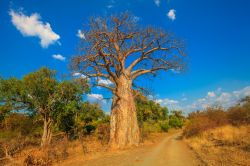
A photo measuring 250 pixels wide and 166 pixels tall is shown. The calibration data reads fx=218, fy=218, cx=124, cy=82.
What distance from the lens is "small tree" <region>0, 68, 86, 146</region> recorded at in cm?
1498

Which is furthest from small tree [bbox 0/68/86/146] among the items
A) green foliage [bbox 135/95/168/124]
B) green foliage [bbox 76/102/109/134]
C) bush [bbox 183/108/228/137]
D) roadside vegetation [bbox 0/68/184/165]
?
green foliage [bbox 135/95/168/124]

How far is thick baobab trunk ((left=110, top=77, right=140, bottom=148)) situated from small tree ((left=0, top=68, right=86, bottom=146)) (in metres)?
3.66

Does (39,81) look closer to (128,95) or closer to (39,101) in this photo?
(39,101)

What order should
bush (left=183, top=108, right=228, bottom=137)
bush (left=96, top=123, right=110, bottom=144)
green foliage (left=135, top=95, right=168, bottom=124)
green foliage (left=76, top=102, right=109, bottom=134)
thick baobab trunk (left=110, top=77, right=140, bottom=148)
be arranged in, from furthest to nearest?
green foliage (left=135, top=95, right=168, bottom=124), green foliage (left=76, top=102, right=109, bottom=134), bush (left=183, top=108, right=228, bottom=137), bush (left=96, top=123, right=110, bottom=144), thick baobab trunk (left=110, top=77, right=140, bottom=148)

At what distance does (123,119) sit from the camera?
1190 cm

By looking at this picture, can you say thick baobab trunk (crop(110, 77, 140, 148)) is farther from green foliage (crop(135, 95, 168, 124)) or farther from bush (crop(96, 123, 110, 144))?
green foliage (crop(135, 95, 168, 124))

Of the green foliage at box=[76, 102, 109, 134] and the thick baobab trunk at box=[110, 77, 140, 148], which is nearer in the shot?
the thick baobab trunk at box=[110, 77, 140, 148]

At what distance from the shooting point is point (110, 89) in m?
12.6

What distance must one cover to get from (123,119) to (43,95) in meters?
7.22

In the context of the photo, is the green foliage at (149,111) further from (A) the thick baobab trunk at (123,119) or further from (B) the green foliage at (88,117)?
(A) the thick baobab trunk at (123,119)

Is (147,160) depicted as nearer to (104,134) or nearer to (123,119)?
(123,119)

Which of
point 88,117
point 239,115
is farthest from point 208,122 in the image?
point 88,117

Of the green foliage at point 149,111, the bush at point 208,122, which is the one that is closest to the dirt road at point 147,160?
the bush at point 208,122

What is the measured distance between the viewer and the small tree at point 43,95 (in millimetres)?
14977
